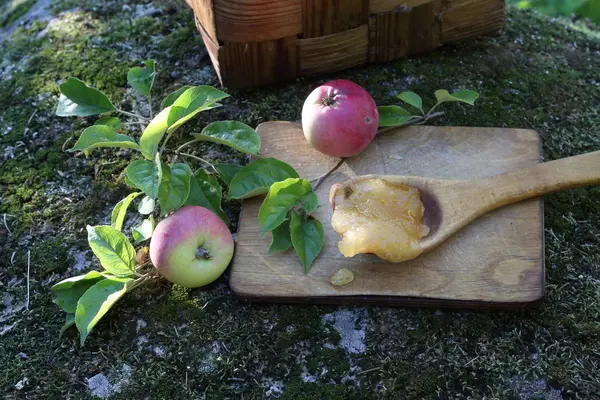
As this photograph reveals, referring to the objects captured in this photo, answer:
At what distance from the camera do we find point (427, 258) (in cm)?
157

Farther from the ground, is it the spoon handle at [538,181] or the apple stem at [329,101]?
the apple stem at [329,101]

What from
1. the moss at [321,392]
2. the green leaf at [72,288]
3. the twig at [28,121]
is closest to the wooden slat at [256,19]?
the twig at [28,121]

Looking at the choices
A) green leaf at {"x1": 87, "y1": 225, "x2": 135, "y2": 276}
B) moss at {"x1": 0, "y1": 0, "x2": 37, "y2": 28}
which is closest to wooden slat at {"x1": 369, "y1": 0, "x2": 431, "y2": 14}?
green leaf at {"x1": 87, "y1": 225, "x2": 135, "y2": 276}

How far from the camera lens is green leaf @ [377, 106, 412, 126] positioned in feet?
6.07

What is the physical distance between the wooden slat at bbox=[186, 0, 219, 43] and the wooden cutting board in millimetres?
429

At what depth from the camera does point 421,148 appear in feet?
6.02

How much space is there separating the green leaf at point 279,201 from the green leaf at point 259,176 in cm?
10

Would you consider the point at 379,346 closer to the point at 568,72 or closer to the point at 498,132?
the point at 498,132

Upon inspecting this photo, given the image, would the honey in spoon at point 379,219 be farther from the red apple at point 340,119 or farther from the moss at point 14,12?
the moss at point 14,12

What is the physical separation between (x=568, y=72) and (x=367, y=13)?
0.75 meters

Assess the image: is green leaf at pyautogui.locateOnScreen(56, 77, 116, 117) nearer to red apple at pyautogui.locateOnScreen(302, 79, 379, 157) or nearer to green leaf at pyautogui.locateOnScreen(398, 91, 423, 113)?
red apple at pyautogui.locateOnScreen(302, 79, 379, 157)

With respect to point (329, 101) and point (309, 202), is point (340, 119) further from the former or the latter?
point (309, 202)

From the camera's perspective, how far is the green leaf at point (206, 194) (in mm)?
1671

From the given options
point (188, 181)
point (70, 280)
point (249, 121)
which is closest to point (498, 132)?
point (249, 121)
